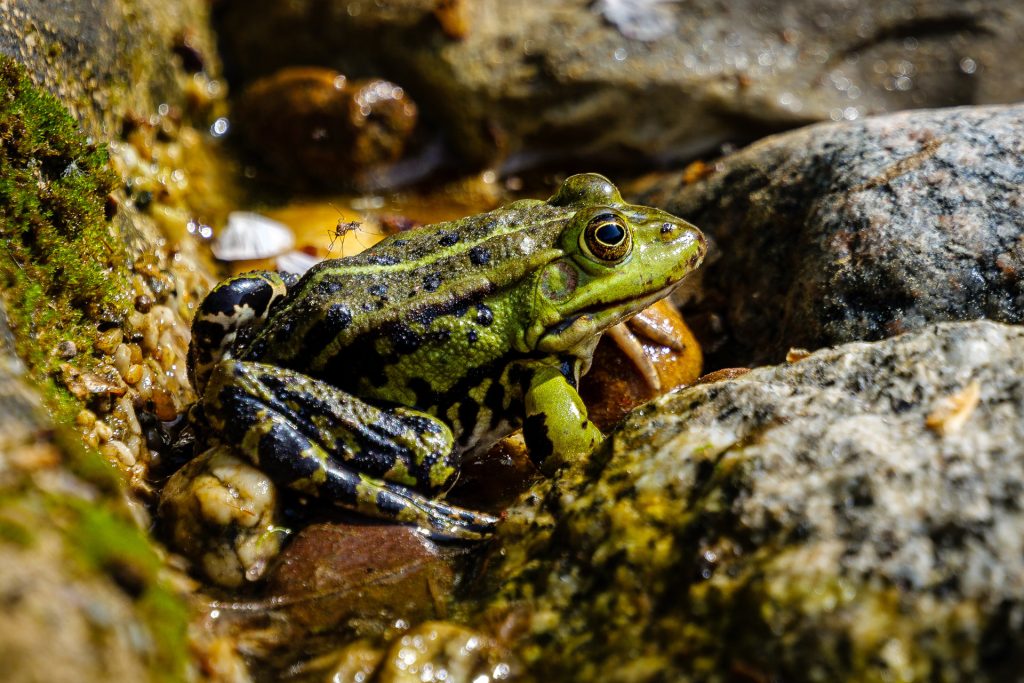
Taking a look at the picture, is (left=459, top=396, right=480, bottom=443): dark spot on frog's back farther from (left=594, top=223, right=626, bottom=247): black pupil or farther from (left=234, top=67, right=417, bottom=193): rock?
(left=234, top=67, right=417, bottom=193): rock

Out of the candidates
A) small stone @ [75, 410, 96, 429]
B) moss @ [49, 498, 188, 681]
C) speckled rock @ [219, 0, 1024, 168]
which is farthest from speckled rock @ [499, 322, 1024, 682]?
speckled rock @ [219, 0, 1024, 168]

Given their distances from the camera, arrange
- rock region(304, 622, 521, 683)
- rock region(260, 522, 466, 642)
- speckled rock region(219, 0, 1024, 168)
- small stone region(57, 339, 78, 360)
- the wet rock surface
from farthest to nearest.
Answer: speckled rock region(219, 0, 1024, 168), small stone region(57, 339, 78, 360), rock region(260, 522, 466, 642), rock region(304, 622, 521, 683), the wet rock surface

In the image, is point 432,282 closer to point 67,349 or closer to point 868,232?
point 67,349

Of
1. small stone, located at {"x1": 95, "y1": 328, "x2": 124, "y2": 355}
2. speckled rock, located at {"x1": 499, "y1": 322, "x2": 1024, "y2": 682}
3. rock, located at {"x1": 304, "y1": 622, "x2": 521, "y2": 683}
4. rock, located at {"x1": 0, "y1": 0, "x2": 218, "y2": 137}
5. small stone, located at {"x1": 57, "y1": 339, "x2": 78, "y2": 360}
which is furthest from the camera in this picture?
rock, located at {"x1": 0, "y1": 0, "x2": 218, "y2": 137}

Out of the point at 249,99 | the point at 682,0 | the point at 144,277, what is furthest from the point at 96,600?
the point at 682,0

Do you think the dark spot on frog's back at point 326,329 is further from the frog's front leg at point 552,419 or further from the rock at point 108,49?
the rock at point 108,49

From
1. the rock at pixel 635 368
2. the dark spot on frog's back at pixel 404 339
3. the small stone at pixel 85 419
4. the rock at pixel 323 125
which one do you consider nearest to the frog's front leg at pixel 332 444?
the dark spot on frog's back at pixel 404 339

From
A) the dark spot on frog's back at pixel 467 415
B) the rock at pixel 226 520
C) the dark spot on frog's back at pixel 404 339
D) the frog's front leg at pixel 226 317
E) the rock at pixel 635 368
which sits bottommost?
the rock at pixel 635 368

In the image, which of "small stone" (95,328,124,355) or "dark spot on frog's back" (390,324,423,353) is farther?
"small stone" (95,328,124,355)
